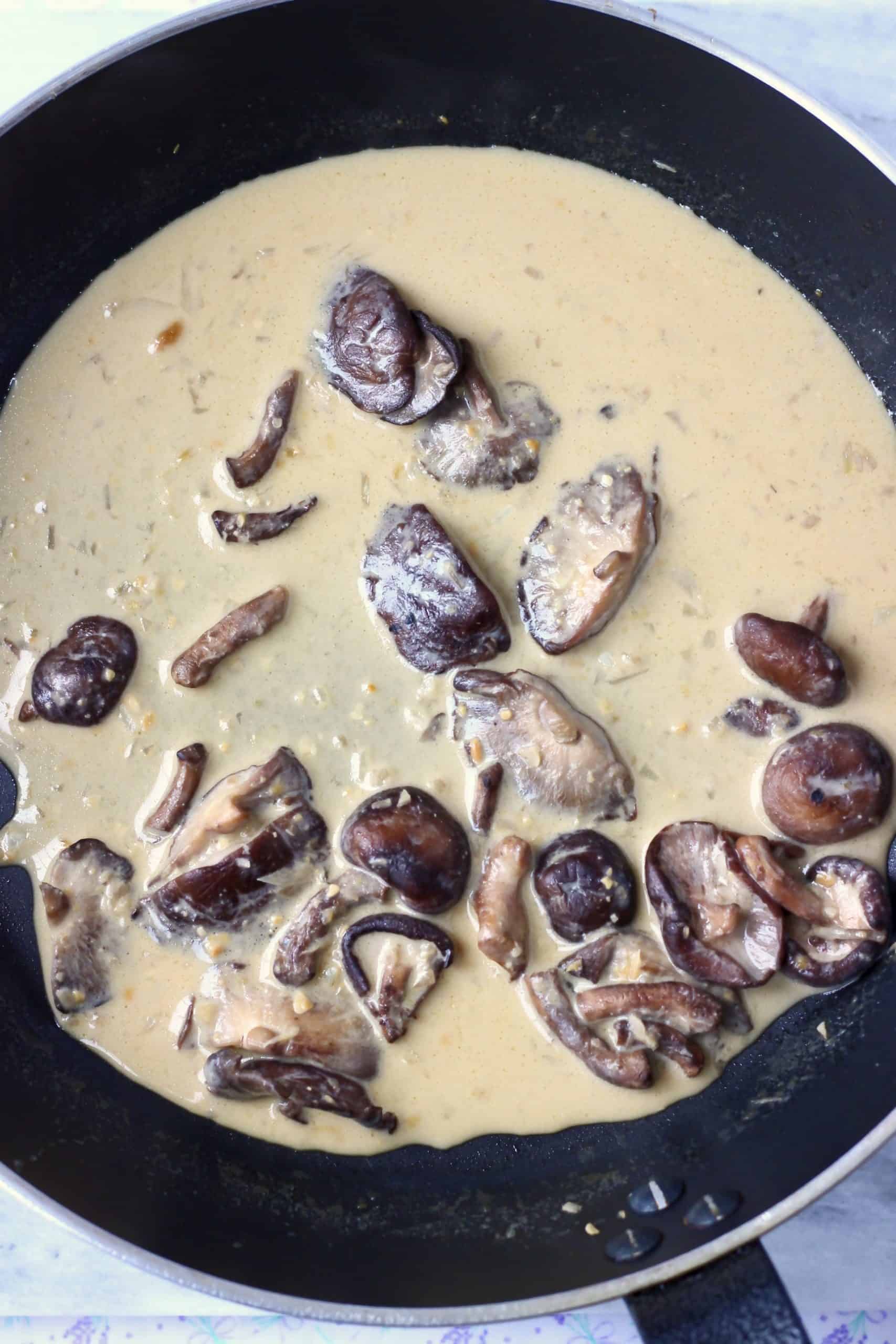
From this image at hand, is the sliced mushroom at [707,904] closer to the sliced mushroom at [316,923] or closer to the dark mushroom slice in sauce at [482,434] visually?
the sliced mushroom at [316,923]

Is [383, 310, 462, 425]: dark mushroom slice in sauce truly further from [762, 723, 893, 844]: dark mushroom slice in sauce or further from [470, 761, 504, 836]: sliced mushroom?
[762, 723, 893, 844]: dark mushroom slice in sauce

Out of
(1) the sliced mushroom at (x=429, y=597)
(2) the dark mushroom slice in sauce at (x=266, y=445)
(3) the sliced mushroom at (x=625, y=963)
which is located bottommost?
(3) the sliced mushroom at (x=625, y=963)

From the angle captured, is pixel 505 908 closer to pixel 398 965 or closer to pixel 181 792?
pixel 398 965

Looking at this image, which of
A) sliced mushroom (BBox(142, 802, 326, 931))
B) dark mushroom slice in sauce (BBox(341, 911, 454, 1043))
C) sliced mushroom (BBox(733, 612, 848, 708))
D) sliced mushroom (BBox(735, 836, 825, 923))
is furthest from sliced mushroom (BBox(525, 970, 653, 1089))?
sliced mushroom (BBox(733, 612, 848, 708))

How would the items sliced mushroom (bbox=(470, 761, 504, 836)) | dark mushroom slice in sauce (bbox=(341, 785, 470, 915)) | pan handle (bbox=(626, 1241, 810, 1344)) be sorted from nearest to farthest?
1. pan handle (bbox=(626, 1241, 810, 1344))
2. dark mushroom slice in sauce (bbox=(341, 785, 470, 915))
3. sliced mushroom (bbox=(470, 761, 504, 836))

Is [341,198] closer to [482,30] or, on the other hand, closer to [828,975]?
[482,30]

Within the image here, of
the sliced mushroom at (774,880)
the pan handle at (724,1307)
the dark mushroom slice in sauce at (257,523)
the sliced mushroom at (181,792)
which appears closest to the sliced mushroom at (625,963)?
the sliced mushroom at (774,880)
